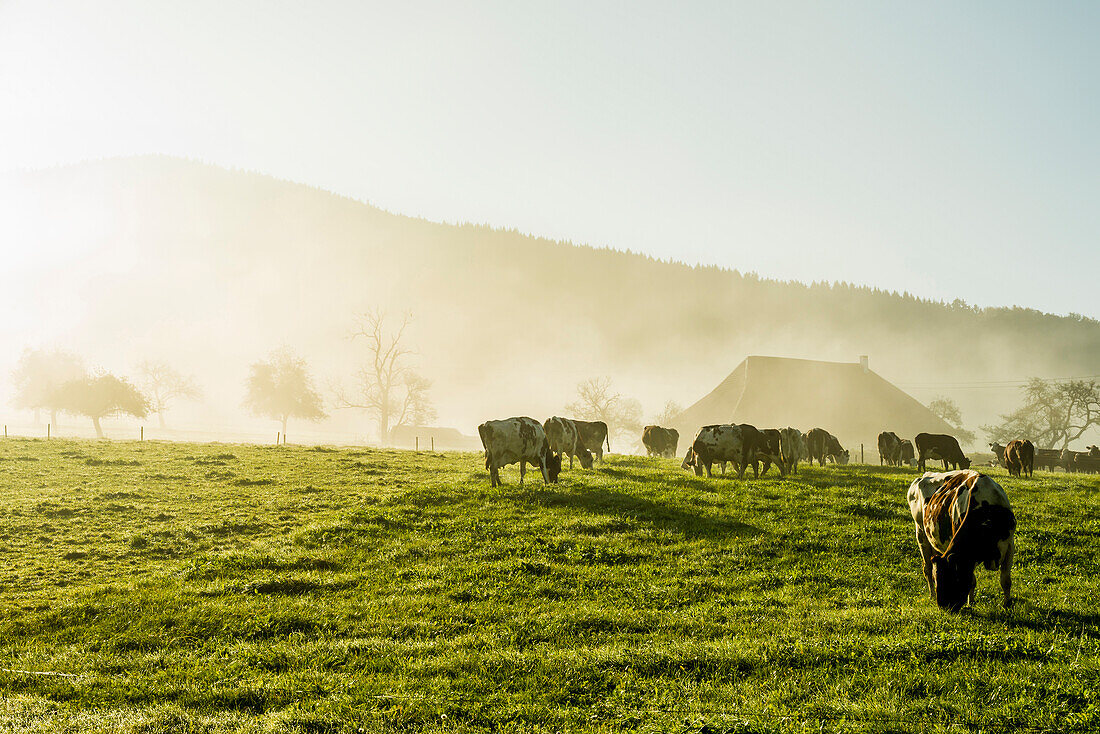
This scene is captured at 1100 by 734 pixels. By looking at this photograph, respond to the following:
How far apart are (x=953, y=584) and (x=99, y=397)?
79755 millimetres

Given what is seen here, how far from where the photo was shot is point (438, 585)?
11.8 meters

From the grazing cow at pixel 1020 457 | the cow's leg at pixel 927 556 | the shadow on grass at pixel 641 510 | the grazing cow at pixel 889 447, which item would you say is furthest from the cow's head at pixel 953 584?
the grazing cow at pixel 889 447

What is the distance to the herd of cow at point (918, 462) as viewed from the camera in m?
9.76

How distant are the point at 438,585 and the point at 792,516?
960cm

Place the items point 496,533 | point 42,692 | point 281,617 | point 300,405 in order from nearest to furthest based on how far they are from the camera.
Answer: point 42,692 → point 281,617 → point 496,533 → point 300,405

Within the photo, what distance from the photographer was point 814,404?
286ft

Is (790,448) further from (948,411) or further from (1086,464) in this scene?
(948,411)

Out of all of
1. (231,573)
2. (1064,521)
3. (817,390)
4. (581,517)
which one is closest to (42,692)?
(231,573)

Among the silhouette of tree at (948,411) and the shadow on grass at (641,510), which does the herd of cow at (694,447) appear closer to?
the shadow on grass at (641,510)

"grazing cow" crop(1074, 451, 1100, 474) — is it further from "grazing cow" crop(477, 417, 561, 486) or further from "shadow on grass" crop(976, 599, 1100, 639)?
"shadow on grass" crop(976, 599, 1100, 639)

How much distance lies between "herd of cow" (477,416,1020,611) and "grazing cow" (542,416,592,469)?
0.14ft

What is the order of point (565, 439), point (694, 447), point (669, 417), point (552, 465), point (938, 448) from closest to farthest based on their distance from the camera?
point (552, 465) → point (694, 447) → point (565, 439) → point (938, 448) → point (669, 417)

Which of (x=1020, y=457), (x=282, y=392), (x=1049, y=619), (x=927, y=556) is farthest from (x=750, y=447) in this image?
(x=282, y=392)

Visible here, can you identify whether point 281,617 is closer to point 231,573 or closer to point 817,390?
point 231,573
